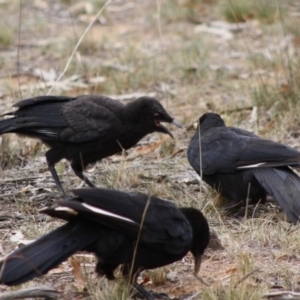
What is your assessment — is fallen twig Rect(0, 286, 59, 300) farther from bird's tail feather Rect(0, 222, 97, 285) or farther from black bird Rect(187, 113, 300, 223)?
black bird Rect(187, 113, 300, 223)

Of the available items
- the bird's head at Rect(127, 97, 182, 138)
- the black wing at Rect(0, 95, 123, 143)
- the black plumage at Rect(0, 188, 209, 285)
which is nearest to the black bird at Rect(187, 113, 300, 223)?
the bird's head at Rect(127, 97, 182, 138)

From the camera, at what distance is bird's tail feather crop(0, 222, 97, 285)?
4664 millimetres

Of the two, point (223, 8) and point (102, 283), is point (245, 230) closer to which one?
point (102, 283)

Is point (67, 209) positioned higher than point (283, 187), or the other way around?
point (67, 209)

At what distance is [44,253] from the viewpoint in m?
4.84

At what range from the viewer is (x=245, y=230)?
6.37m

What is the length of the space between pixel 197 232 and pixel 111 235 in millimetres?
606

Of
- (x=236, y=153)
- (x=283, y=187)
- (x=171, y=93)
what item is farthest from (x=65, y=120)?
(x=171, y=93)

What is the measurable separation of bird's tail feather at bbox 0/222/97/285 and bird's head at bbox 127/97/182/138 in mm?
2544

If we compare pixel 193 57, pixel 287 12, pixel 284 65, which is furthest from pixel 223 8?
pixel 284 65

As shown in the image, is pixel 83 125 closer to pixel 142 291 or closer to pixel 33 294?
pixel 142 291

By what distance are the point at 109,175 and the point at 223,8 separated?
6479mm

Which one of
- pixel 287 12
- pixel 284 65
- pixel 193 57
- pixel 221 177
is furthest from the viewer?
pixel 287 12

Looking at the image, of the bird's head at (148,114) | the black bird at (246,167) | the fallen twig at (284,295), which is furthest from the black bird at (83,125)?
the fallen twig at (284,295)
